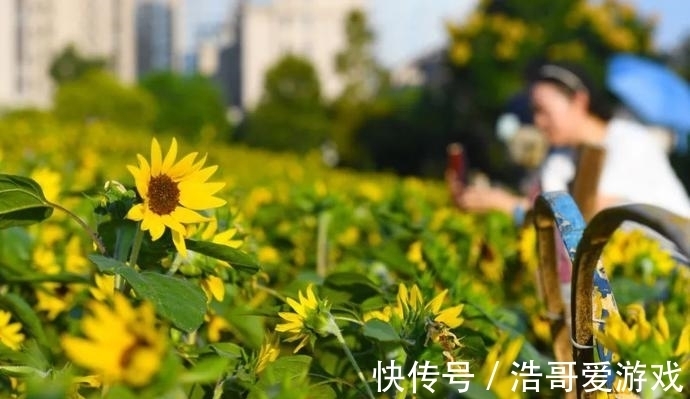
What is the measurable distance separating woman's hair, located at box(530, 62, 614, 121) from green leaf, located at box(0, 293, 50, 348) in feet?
6.17

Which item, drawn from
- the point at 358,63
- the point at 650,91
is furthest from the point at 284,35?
the point at 650,91

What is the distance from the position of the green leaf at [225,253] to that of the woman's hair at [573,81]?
195cm

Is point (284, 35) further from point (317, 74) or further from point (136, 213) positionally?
point (136, 213)

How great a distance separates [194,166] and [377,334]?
0.45ft

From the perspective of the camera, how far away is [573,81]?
2.45 m

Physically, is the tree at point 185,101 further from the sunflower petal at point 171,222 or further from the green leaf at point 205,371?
the green leaf at point 205,371

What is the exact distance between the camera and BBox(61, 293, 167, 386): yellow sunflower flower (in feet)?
1.04

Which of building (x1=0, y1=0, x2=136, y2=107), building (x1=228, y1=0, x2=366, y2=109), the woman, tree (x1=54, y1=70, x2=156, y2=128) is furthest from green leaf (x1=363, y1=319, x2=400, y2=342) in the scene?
building (x1=228, y1=0, x2=366, y2=109)

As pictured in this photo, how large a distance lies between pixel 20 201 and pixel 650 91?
763 centimetres

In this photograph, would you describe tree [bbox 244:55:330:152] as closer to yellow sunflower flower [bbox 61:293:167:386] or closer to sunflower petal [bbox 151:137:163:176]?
sunflower petal [bbox 151:137:163:176]

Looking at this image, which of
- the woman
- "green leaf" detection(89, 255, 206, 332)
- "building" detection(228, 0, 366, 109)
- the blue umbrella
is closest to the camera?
"green leaf" detection(89, 255, 206, 332)

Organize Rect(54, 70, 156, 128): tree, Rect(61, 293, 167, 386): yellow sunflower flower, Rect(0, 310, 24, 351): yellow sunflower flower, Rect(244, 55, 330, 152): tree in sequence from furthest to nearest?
Rect(244, 55, 330, 152): tree, Rect(54, 70, 156, 128): tree, Rect(0, 310, 24, 351): yellow sunflower flower, Rect(61, 293, 167, 386): yellow sunflower flower

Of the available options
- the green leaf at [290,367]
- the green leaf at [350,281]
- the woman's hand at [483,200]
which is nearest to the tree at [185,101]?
the woman's hand at [483,200]

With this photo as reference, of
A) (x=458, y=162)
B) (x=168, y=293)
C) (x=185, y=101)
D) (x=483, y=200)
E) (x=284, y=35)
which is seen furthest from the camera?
(x=284, y=35)
